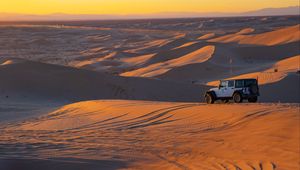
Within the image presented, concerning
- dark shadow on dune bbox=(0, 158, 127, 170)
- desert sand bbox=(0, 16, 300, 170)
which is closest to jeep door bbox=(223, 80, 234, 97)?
desert sand bbox=(0, 16, 300, 170)

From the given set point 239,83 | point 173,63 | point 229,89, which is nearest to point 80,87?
point 229,89

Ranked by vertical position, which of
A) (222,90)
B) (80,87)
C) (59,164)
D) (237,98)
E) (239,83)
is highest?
(239,83)

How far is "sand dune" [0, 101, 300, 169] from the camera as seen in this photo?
432 inches

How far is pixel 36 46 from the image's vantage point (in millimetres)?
85125

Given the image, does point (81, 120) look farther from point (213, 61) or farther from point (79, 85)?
point (213, 61)

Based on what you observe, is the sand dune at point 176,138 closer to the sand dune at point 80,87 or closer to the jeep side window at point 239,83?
the jeep side window at point 239,83

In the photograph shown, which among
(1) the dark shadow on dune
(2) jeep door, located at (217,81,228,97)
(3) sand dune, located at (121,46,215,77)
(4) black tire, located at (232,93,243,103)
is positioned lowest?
(1) the dark shadow on dune

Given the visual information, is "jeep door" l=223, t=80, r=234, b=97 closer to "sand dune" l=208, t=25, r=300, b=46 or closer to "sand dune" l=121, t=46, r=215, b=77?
"sand dune" l=121, t=46, r=215, b=77

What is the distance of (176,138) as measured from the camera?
43.6ft

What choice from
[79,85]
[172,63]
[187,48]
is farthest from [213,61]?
[79,85]

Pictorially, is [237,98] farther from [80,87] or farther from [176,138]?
[80,87]

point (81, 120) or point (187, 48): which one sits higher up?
point (187, 48)

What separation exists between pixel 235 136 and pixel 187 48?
4894 centimetres

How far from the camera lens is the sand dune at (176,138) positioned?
10984mm
